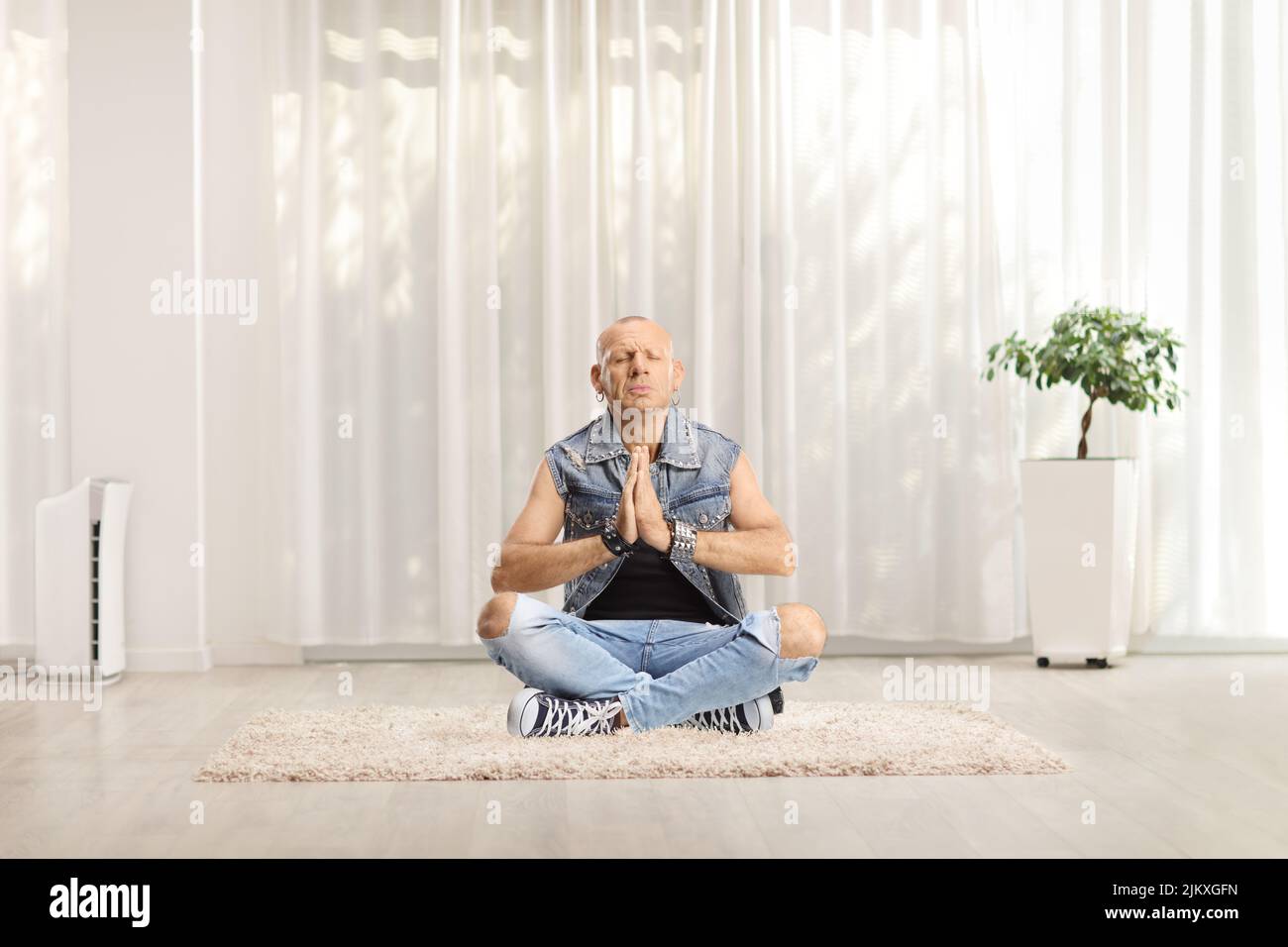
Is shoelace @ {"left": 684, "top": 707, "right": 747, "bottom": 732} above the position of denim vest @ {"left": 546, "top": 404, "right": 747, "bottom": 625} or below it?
below

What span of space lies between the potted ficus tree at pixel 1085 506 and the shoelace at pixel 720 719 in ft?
5.19

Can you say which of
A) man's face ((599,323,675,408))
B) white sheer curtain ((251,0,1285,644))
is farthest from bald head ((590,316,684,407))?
white sheer curtain ((251,0,1285,644))

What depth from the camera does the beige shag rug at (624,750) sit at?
9.08 ft

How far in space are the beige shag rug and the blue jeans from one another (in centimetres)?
10

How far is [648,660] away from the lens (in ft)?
9.98

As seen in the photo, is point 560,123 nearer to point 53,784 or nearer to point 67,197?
point 67,197

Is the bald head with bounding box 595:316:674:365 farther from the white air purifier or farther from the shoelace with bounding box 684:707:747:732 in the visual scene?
the white air purifier

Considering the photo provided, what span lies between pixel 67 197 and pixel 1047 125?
3298 millimetres

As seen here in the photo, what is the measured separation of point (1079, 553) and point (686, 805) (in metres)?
2.18

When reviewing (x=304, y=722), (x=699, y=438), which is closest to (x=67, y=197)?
(x=304, y=722)

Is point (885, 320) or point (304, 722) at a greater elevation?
point (885, 320)

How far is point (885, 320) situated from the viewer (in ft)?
14.8

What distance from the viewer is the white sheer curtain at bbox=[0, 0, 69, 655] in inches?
174

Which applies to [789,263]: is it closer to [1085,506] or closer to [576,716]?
[1085,506]
